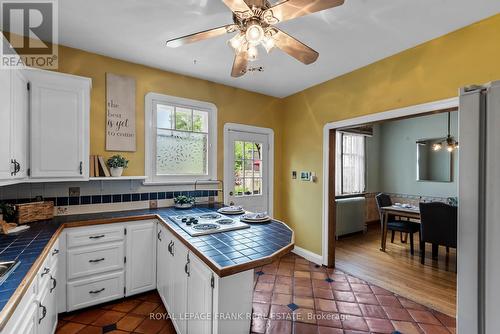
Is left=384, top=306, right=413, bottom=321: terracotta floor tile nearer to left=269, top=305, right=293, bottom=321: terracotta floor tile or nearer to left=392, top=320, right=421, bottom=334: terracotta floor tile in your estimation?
left=392, top=320, right=421, bottom=334: terracotta floor tile

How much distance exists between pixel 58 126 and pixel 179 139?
51.1 inches

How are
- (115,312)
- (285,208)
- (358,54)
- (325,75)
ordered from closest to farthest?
(115,312)
(358,54)
(325,75)
(285,208)

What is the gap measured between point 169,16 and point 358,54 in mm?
1953

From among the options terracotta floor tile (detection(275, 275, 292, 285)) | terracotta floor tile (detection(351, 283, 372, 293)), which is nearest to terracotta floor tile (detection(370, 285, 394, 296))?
terracotta floor tile (detection(351, 283, 372, 293))

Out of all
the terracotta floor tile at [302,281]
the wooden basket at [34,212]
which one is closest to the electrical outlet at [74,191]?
the wooden basket at [34,212]

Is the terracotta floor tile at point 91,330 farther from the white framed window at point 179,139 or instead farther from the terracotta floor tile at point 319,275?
the terracotta floor tile at point 319,275

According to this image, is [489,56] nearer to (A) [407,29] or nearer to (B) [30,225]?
(A) [407,29]

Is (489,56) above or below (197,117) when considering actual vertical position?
above

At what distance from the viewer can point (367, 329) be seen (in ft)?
6.59

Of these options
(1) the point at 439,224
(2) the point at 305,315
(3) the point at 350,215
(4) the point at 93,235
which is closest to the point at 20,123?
(4) the point at 93,235

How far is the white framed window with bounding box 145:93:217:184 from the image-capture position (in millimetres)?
2928

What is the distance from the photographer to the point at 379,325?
6.77 ft

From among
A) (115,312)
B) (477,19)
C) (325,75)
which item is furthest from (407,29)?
(115,312)

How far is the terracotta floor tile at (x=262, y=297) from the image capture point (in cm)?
242
